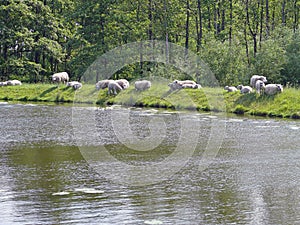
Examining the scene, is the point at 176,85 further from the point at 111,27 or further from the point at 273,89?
the point at 111,27

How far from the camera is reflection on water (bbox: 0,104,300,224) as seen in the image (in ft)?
33.5

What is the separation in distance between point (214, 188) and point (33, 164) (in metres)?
5.21

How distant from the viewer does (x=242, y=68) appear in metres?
37.8

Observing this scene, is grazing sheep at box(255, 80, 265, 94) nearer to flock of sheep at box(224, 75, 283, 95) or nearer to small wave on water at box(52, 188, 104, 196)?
flock of sheep at box(224, 75, 283, 95)

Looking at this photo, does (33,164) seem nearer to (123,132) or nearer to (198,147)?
(198,147)

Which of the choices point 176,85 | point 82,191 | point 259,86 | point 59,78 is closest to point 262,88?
point 259,86

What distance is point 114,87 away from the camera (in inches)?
1451

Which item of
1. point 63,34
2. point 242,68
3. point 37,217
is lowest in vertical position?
point 37,217

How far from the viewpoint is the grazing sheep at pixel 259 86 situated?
29.4 metres

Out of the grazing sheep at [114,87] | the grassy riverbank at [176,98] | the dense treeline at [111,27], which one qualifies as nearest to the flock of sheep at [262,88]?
the grassy riverbank at [176,98]

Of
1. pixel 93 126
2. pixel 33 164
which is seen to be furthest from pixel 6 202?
pixel 93 126

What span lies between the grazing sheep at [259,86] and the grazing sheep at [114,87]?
1013 cm

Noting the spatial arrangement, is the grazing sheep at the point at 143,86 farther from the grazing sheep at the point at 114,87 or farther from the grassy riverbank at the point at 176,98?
the grazing sheep at the point at 114,87

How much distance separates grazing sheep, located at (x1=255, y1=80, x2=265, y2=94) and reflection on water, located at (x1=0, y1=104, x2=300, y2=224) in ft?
26.8
